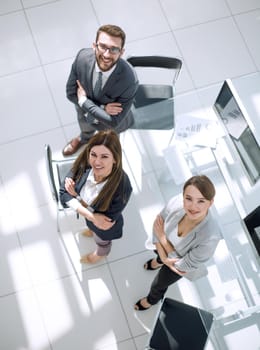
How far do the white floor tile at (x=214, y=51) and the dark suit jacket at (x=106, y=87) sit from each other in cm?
153

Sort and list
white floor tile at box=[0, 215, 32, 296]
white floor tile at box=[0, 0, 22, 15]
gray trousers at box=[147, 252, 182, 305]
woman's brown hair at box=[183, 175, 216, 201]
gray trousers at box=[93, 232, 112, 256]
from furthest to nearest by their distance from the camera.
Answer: white floor tile at box=[0, 0, 22, 15] < white floor tile at box=[0, 215, 32, 296] < gray trousers at box=[93, 232, 112, 256] < gray trousers at box=[147, 252, 182, 305] < woman's brown hair at box=[183, 175, 216, 201]

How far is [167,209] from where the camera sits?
2963 millimetres

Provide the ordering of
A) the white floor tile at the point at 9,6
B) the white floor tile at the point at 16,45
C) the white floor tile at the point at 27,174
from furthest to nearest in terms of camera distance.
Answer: the white floor tile at the point at 9,6, the white floor tile at the point at 16,45, the white floor tile at the point at 27,174

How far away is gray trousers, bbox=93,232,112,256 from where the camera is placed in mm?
3508

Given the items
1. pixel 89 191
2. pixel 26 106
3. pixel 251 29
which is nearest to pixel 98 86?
pixel 89 191

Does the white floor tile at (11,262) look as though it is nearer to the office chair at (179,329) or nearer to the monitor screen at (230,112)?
the office chair at (179,329)

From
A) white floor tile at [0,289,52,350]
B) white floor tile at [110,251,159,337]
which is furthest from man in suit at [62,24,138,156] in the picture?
white floor tile at [0,289,52,350]

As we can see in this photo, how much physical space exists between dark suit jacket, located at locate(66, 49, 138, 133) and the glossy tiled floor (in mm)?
368

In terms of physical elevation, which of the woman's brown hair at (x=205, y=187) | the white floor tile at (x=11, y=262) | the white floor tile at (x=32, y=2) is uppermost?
the white floor tile at (x=32, y=2)

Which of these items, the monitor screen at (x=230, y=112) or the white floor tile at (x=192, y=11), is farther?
the white floor tile at (x=192, y=11)

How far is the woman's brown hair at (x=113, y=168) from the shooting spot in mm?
2797

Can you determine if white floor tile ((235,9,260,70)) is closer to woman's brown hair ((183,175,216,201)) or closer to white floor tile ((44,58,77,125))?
white floor tile ((44,58,77,125))

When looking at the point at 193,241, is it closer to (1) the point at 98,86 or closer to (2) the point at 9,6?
(1) the point at 98,86

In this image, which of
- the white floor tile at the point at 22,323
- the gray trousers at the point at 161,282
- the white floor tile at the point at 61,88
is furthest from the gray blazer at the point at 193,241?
the white floor tile at the point at 61,88
